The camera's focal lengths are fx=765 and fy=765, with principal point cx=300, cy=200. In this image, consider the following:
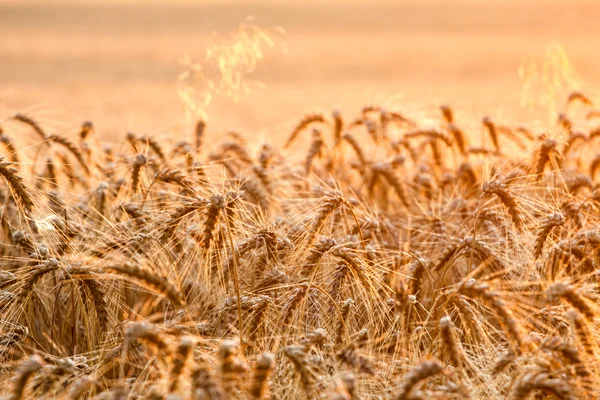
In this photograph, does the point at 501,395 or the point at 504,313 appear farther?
the point at 501,395

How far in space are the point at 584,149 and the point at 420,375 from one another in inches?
112

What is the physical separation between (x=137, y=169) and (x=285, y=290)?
2.54 feet

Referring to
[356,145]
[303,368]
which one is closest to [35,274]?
[303,368]

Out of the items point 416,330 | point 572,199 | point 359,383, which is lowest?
point 359,383

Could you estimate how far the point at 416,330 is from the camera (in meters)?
2.28

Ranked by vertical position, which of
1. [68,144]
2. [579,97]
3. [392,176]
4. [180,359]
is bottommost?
[180,359]

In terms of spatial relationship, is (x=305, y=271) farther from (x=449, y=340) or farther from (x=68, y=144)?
(x=68, y=144)

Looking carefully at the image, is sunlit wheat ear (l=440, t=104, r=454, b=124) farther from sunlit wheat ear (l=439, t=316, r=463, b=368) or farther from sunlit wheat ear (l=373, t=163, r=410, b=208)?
sunlit wheat ear (l=439, t=316, r=463, b=368)

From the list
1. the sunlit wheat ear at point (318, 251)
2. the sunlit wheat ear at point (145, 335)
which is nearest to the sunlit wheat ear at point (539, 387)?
the sunlit wheat ear at point (318, 251)

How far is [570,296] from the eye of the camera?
73.6 inches

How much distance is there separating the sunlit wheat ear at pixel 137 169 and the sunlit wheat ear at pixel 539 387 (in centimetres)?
155

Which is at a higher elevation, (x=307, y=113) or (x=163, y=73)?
(x=163, y=73)

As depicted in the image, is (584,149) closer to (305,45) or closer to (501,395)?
(501,395)

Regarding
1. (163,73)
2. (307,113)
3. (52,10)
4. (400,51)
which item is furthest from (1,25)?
(307,113)
